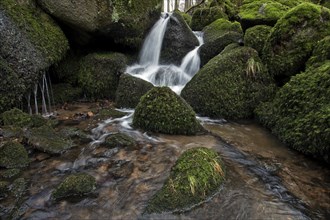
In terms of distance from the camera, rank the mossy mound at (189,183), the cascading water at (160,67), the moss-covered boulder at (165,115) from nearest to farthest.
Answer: the mossy mound at (189,183) < the moss-covered boulder at (165,115) < the cascading water at (160,67)

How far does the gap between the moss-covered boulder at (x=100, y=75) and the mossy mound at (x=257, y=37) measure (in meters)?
3.80

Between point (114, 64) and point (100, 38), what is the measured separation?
1010mm

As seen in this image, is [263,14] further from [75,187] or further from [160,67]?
[75,187]

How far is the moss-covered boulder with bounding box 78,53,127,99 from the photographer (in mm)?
9180

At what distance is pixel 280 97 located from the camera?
712 centimetres

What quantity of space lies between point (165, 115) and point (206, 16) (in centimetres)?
818

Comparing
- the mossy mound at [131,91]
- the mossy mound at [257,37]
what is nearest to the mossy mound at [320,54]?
the mossy mound at [257,37]

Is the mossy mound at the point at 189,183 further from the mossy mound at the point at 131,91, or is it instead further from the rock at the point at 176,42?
the rock at the point at 176,42

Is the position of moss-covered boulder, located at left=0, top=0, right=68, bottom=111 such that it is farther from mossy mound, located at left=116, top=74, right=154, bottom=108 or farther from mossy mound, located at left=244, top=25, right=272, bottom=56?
mossy mound, located at left=244, top=25, right=272, bottom=56

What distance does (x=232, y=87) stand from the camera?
7770 mm

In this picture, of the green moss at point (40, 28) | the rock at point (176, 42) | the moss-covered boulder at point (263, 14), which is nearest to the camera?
the green moss at point (40, 28)

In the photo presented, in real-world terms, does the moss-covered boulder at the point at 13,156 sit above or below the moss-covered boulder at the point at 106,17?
below

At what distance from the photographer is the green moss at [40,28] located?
24.0ft

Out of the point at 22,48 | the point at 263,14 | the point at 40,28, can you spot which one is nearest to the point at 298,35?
the point at 263,14
